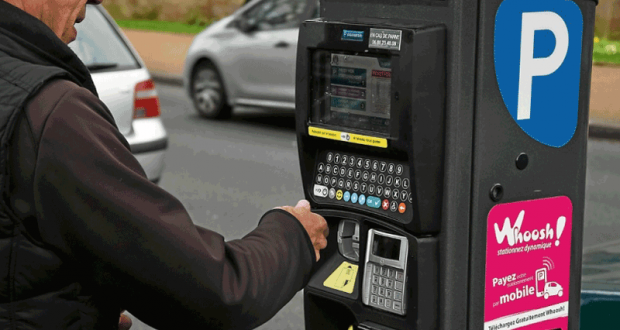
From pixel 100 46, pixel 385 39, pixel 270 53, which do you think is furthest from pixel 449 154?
pixel 270 53

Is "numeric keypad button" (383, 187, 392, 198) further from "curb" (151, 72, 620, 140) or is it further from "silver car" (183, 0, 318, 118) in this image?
"curb" (151, 72, 620, 140)

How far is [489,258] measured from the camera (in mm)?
2242

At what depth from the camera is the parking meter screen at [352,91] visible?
221cm

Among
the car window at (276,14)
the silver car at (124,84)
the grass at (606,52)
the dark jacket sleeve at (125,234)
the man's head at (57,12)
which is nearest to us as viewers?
the dark jacket sleeve at (125,234)

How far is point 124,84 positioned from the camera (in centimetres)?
605

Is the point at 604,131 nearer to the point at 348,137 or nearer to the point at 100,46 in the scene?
the point at 100,46

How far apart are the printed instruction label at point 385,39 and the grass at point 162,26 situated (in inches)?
579

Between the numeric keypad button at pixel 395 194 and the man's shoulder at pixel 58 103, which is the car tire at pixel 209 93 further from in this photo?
the man's shoulder at pixel 58 103

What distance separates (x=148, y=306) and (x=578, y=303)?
1.27m

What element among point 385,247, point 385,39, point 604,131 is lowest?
point 604,131

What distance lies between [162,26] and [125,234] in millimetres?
16215

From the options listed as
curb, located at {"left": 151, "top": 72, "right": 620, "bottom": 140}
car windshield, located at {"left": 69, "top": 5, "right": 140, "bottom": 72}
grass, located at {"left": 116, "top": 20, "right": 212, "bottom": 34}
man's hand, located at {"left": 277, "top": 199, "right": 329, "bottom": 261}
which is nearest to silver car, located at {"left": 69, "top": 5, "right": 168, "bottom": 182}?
car windshield, located at {"left": 69, "top": 5, "right": 140, "bottom": 72}

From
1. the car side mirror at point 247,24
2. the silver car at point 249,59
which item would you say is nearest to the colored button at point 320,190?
the silver car at point 249,59

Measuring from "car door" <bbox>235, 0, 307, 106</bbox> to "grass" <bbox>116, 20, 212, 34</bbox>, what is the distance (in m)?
6.19
